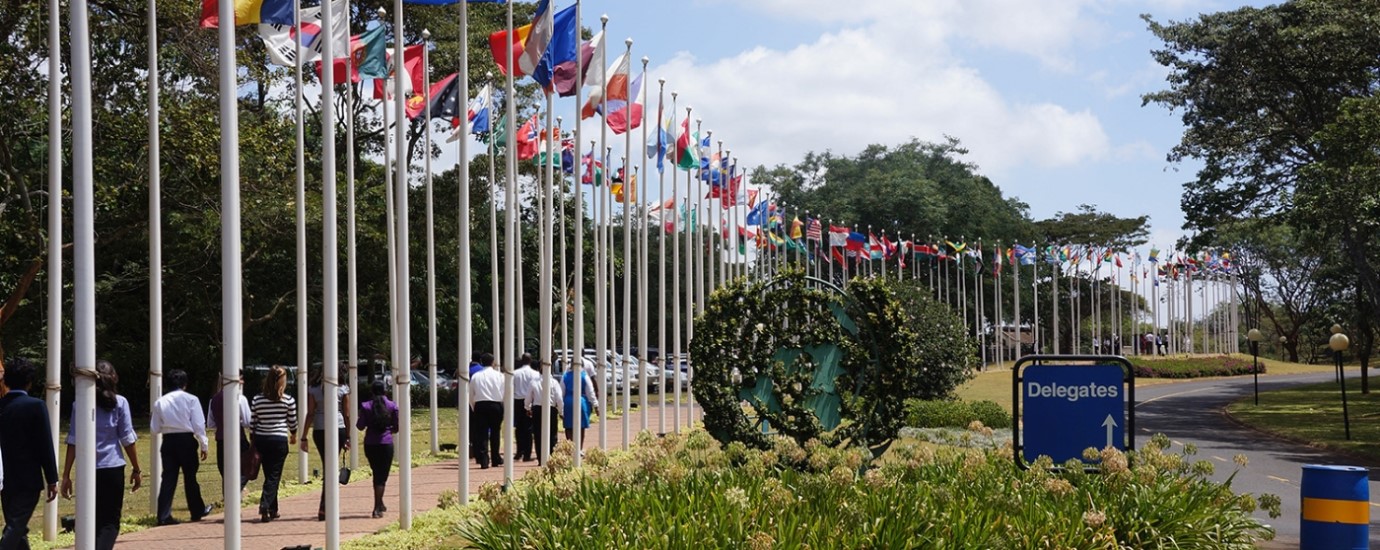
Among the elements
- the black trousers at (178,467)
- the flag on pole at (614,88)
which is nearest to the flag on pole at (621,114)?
the flag on pole at (614,88)

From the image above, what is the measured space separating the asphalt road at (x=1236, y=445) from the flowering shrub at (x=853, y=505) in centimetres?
79

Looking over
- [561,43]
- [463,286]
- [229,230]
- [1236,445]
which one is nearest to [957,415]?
[1236,445]

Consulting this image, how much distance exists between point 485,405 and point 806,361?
5811 mm

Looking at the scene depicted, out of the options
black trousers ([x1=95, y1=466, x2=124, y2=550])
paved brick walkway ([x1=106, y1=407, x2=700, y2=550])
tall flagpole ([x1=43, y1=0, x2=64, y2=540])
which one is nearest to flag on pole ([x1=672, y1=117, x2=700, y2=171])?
paved brick walkway ([x1=106, y1=407, x2=700, y2=550])

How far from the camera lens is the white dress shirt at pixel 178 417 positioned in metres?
14.1

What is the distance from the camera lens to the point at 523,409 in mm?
22141

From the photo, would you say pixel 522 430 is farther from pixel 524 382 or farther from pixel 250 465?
pixel 250 465

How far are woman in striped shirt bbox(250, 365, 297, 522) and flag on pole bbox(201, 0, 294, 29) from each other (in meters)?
4.12

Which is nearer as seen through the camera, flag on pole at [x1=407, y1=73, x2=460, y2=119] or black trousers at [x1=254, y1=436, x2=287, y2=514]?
black trousers at [x1=254, y1=436, x2=287, y2=514]

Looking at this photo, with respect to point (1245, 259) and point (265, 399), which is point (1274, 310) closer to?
point (1245, 259)

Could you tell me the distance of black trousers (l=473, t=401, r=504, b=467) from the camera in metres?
20.1

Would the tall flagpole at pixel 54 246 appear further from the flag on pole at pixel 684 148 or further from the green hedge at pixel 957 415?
the green hedge at pixel 957 415

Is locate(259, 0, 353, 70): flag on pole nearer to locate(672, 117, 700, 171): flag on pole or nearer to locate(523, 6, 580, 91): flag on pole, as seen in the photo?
locate(523, 6, 580, 91): flag on pole

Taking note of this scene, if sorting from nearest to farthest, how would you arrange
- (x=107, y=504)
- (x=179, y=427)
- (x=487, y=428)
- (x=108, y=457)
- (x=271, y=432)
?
(x=107, y=504)
(x=108, y=457)
(x=179, y=427)
(x=271, y=432)
(x=487, y=428)
